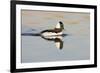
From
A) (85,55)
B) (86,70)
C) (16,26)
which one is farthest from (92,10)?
(16,26)

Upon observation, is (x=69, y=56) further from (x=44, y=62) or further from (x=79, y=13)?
(x=79, y=13)

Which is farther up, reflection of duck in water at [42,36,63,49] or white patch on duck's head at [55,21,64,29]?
white patch on duck's head at [55,21,64,29]

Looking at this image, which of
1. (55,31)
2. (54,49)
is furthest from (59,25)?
(54,49)

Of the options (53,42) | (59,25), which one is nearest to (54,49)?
(53,42)

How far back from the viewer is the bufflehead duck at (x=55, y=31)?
1.68m

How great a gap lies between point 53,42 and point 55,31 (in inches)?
3.8

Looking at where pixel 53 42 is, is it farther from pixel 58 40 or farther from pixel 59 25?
pixel 59 25

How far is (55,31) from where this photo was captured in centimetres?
171

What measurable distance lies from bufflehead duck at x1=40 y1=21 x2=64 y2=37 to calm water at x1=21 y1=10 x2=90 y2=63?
0.03 meters

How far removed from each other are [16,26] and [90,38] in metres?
0.69

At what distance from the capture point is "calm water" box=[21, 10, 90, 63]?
1620 millimetres

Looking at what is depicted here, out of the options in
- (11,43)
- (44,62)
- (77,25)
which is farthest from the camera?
(77,25)

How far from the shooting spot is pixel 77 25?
70.4 inches

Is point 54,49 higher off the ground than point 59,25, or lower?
lower
